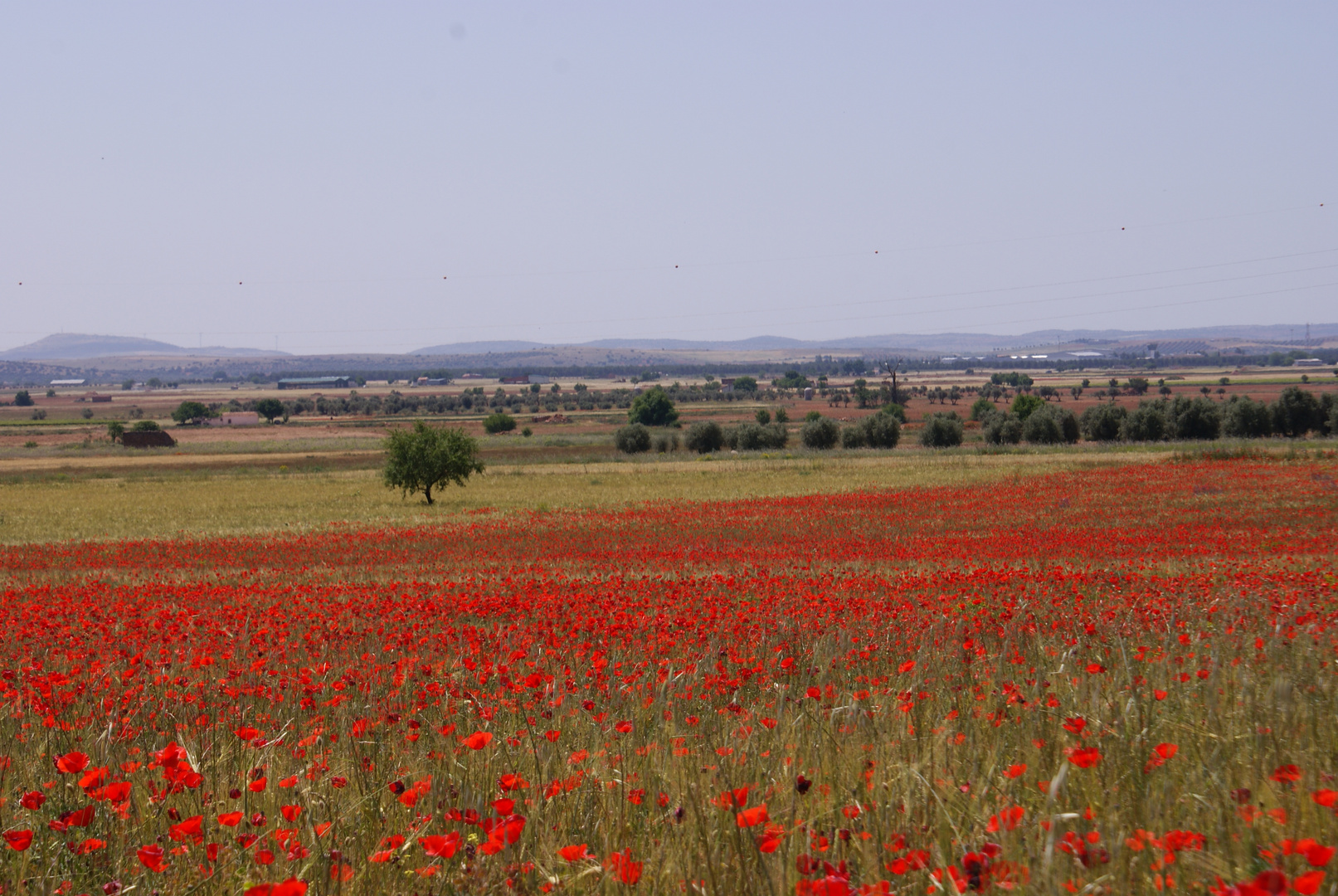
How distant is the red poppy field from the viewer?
2656mm

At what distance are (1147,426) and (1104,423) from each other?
3504 mm

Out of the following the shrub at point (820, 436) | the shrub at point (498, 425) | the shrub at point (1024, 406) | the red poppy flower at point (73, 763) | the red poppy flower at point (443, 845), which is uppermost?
the red poppy flower at point (443, 845)

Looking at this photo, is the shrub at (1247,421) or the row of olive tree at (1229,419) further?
the shrub at (1247,421)

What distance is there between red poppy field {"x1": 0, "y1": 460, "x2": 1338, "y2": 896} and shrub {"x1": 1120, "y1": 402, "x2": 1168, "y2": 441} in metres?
77.6

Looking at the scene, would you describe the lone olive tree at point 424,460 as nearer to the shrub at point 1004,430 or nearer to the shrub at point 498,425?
the shrub at point 1004,430

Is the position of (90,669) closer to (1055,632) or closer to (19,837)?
(19,837)

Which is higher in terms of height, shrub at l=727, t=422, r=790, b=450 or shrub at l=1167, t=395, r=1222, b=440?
shrub at l=1167, t=395, r=1222, b=440

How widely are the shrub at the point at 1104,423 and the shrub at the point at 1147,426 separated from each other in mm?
842

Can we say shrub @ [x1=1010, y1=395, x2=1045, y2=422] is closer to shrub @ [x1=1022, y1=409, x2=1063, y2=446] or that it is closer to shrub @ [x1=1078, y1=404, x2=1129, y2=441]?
shrub @ [x1=1078, y1=404, x2=1129, y2=441]

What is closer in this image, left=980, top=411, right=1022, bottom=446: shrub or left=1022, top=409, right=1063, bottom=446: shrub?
left=1022, top=409, right=1063, bottom=446: shrub

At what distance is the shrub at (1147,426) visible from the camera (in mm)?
82562

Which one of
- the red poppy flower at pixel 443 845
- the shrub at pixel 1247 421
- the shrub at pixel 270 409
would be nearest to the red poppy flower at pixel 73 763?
the red poppy flower at pixel 443 845

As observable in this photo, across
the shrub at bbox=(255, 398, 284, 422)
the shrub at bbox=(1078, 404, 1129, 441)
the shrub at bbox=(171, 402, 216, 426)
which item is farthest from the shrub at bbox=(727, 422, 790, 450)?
the shrub at bbox=(255, 398, 284, 422)

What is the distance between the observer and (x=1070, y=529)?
24453mm
